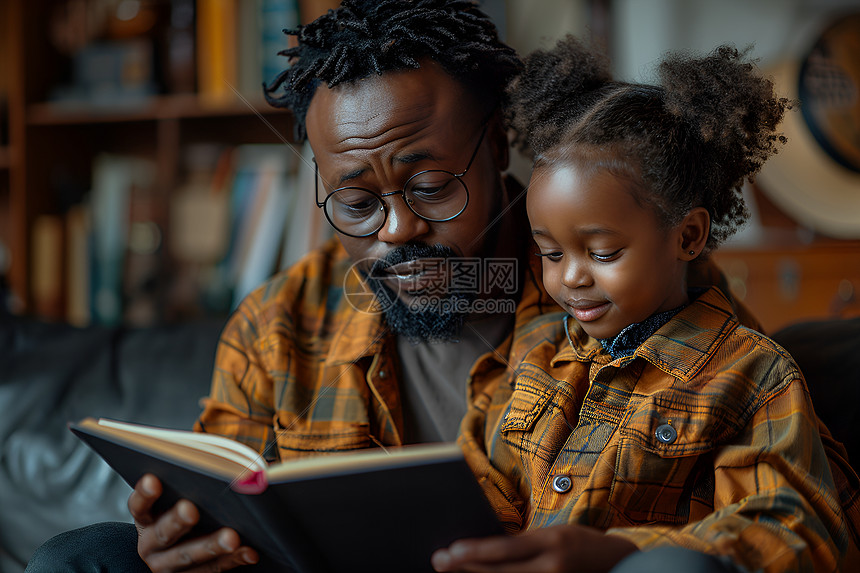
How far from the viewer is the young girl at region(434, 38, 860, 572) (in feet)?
2.45

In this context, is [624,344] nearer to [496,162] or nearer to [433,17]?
[496,162]

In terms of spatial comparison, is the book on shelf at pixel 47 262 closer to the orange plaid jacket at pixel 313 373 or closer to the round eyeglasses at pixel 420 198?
the orange plaid jacket at pixel 313 373

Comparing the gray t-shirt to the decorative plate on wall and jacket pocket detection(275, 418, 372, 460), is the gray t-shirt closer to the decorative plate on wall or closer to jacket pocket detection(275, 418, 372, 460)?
jacket pocket detection(275, 418, 372, 460)

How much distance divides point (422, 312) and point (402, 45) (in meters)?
0.37

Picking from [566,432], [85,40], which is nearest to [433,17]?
[566,432]

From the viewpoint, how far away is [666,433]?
791 millimetres

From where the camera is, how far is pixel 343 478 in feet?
2.11

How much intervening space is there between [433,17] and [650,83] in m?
0.30

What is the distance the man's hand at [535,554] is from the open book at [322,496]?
28 millimetres

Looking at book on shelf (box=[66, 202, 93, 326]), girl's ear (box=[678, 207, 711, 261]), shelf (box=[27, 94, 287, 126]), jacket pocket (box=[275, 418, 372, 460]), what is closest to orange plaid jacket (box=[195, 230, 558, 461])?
jacket pocket (box=[275, 418, 372, 460])

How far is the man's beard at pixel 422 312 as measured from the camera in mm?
1054

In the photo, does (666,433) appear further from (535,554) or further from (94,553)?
(94,553)

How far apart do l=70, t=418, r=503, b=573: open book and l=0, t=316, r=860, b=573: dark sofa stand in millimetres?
515

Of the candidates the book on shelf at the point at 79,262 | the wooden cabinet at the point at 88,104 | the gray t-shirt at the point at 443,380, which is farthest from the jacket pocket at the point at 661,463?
the book on shelf at the point at 79,262
